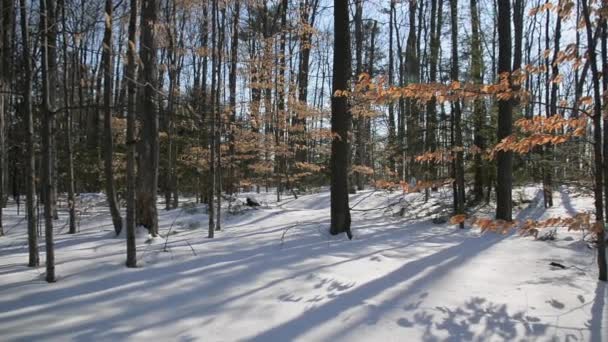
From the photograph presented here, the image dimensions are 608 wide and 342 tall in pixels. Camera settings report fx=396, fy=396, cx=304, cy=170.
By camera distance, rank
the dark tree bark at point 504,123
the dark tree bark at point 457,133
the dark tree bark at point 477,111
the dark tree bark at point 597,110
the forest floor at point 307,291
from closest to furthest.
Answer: the forest floor at point 307,291, the dark tree bark at point 597,110, the dark tree bark at point 457,133, the dark tree bark at point 504,123, the dark tree bark at point 477,111

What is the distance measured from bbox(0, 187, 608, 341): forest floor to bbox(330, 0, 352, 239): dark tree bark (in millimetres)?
466

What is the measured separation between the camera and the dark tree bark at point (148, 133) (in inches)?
279

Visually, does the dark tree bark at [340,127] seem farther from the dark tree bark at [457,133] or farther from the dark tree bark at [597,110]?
the dark tree bark at [597,110]

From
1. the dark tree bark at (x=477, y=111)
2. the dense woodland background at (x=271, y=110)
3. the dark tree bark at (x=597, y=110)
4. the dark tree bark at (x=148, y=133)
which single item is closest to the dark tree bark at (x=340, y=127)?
the dense woodland background at (x=271, y=110)

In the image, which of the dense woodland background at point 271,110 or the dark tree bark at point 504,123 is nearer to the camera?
the dense woodland background at point 271,110

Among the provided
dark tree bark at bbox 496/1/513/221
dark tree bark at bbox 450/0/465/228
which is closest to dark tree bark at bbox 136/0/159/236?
dark tree bark at bbox 450/0/465/228

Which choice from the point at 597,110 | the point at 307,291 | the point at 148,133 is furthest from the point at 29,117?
the point at 597,110

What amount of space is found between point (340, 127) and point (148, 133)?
357cm

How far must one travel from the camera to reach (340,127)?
7.69 m

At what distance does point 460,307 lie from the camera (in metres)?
4.02

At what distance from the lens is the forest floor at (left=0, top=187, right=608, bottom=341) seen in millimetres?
3400

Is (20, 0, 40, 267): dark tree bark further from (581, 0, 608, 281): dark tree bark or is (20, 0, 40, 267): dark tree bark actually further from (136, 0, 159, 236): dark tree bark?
(581, 0, 608, 281): dark tree bark

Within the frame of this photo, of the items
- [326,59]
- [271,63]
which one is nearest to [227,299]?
[271,63]

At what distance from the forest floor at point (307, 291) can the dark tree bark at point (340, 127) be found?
47 centimetres
